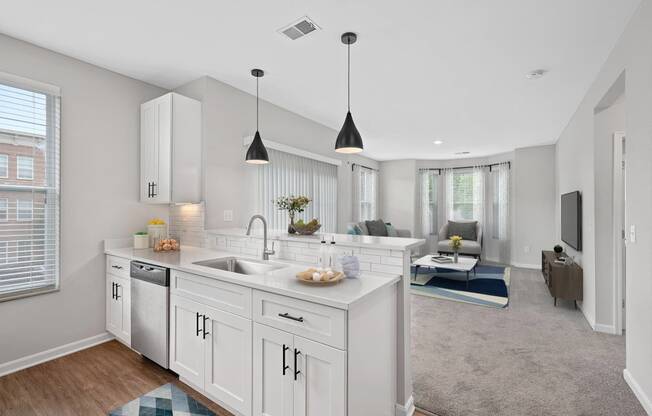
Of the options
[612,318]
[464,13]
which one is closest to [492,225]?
[612,318]

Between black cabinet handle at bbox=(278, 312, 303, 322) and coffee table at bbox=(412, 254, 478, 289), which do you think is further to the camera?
coffee table at bbox=(412, 254, 478, 289)

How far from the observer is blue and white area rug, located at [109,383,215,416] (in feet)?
6.58

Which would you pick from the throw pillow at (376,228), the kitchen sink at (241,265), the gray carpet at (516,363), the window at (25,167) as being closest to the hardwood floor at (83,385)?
the gray carpet at (516,363)

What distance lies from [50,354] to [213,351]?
1.78 m

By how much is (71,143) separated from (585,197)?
17.3 feet

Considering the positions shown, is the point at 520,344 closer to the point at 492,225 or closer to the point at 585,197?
the point at 585,197

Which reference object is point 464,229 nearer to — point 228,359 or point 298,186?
point 298,186

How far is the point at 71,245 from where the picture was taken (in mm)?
2832

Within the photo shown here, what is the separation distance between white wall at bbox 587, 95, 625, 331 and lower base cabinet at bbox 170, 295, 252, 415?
351 centimetres

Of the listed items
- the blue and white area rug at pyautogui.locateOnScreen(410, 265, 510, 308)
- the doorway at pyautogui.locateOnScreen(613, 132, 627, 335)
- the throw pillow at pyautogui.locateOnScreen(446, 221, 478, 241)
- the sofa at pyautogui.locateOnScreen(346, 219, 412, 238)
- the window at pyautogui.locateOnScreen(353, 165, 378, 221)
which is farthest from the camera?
the throw pillow at pyautogui.locateOnScreen(446, 221, 478, 241)

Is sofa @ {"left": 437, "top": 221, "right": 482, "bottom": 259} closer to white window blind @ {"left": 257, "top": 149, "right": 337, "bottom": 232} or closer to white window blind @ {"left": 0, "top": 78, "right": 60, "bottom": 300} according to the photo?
white window blind @ {"left": 257, "top": 149, "right": 337, "bottom": 232}

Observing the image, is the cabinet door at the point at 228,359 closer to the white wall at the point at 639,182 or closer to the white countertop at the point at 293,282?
the white countertop at the point at 293,282

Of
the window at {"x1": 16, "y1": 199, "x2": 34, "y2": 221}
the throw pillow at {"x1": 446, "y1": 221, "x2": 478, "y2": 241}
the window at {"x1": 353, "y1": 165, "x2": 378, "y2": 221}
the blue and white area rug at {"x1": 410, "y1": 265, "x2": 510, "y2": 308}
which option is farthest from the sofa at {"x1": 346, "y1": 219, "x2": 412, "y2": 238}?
the window at {"x1": 16, "y1": 199, "x2": 34, "y2": 221}

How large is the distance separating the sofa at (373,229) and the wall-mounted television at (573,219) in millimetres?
3177
